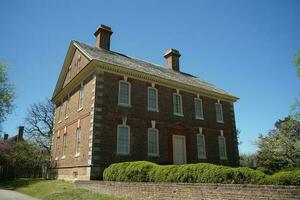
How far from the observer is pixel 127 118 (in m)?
19.0

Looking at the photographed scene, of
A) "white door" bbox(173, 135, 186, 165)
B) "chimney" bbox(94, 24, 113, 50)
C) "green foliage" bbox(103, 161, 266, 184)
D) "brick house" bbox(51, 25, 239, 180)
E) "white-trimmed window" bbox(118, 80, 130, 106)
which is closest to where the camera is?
"green foliage" bbox(103, 161, 266, 184)

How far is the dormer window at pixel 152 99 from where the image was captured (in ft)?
68.6

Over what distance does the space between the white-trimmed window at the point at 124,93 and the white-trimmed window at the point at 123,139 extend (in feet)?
5.93

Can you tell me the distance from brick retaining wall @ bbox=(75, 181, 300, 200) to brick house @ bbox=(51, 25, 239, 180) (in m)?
4.27

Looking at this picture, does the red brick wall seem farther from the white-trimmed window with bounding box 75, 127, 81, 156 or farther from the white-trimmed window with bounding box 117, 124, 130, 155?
the white-trimmed window with bounding box 75, 127, 81, 156

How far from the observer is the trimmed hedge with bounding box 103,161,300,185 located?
926 cm

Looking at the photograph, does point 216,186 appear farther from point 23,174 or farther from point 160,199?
point 23,174

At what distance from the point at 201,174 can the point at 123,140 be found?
28.0ft

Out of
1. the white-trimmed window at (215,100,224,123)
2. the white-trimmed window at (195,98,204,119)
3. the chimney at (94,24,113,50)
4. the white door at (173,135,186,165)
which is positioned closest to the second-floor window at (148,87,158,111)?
the white door at (173,135,186,165)

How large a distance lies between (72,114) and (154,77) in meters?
7.49

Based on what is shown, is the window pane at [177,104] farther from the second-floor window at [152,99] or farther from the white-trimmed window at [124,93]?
the white-trimmed window at [124,93]

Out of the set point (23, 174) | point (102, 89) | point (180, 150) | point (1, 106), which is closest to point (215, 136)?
point (180, 150)

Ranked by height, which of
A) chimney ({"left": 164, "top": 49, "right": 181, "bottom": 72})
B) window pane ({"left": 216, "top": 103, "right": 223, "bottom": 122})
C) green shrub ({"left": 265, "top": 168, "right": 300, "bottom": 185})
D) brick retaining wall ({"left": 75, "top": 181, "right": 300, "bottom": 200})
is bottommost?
brick retaining wall ({"left": 75, "top": 181, "right": 300, "bottom": 200})

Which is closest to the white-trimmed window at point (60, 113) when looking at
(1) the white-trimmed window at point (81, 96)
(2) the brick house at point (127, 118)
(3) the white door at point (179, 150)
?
(2) the brick house at point (127, 118)
